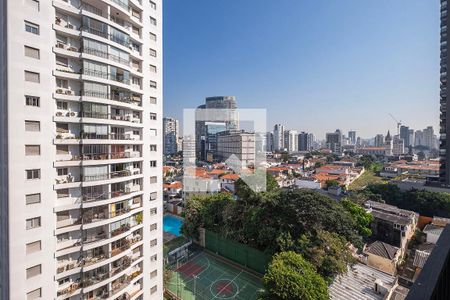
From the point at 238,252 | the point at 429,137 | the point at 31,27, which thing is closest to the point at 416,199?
the point at 238,252

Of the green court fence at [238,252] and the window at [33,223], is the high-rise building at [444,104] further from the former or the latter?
the window at [33,223]

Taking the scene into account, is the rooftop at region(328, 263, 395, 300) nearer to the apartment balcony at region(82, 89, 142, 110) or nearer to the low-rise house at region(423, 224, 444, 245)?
the low-rise house at region(423, 224, 444, 245)

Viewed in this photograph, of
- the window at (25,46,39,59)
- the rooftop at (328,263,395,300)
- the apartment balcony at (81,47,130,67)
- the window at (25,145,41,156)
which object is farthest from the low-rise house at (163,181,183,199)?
the window at (25,46,39,59)

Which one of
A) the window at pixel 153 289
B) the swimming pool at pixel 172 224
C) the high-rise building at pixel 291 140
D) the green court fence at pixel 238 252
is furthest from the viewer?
the high-rise building at pixel 291 140

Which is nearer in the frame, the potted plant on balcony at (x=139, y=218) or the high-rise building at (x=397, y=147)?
the potted plant on balcony at (x=139, y=218)

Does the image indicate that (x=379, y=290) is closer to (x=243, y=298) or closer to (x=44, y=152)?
(x=243, y=298)

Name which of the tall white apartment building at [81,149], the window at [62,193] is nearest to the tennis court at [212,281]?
the tall white apartment building at [81,149]

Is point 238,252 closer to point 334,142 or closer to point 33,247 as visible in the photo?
point 33,247

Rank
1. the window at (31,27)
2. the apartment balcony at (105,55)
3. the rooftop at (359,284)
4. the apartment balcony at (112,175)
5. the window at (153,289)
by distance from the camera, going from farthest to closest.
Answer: the rooftop at (359,284) < the window at (153,289) < the apartment balcony at (112,175) < the apartment balcony at (105,55) < the window at (31,27)
